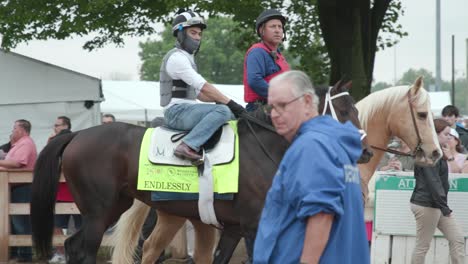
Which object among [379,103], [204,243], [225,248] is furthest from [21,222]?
[379,103]

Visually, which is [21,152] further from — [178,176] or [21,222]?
[178,176]

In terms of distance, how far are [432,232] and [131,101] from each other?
1443 centimetres

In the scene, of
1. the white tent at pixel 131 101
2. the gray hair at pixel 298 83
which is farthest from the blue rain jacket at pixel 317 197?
the white tent at pixel 131 101

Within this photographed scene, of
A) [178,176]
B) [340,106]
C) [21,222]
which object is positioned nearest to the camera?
[340,106]

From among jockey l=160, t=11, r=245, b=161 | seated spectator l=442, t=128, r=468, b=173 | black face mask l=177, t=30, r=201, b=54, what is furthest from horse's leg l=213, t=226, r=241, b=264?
seated spectator l=442, t=128, r=468, b=173

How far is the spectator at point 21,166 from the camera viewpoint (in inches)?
487

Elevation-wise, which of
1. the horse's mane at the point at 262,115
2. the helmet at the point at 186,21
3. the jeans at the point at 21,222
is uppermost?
the helmet at the point at 186,21

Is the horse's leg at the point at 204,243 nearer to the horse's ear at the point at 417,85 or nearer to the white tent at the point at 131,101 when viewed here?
the horse's ear at the point at 417,85

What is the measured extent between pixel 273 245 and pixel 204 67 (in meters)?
83.6

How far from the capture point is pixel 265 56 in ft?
27.0

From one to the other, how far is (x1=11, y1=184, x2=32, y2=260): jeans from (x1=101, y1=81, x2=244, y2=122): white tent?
9.63 meters

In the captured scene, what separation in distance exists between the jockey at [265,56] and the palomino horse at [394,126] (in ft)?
3.85

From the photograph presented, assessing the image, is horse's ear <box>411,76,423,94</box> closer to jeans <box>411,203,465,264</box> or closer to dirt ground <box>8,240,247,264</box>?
jeans <box>411,203,465,264</box>

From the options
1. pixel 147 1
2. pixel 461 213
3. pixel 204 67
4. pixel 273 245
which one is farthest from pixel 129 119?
pixel 204 67
